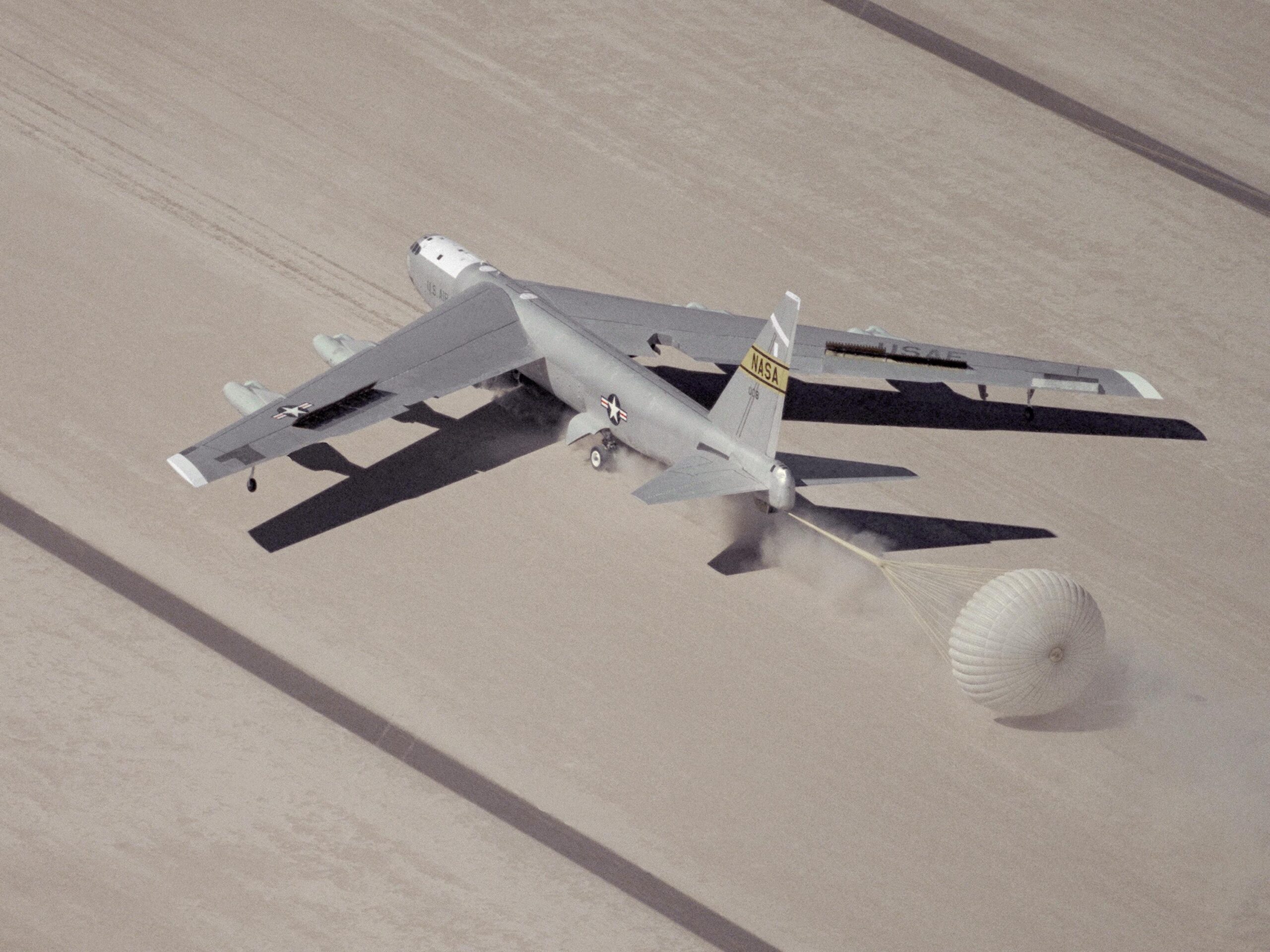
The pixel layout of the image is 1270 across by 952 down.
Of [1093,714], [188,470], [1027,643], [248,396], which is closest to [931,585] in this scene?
[1093,714]

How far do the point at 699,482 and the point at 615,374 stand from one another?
181 inches

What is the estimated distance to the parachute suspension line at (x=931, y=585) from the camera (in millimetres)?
34469

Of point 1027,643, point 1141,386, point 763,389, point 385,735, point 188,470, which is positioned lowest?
point 385,735

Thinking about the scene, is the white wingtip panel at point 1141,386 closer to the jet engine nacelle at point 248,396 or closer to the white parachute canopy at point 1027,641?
the white parachute canopy at point 1027,641

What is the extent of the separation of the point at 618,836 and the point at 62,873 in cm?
1085

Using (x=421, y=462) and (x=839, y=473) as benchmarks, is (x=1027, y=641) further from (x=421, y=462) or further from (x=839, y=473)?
(x=421, y=462)

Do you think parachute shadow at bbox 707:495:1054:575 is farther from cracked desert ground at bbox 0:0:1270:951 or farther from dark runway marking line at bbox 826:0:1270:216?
dark runway marking line at bbox 826:0:1270:216

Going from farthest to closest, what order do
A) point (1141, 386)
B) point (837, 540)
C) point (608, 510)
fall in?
point (1141, 386)
point (608, 510)
point (837, 540)

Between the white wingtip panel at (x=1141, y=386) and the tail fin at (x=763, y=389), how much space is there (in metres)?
12.4

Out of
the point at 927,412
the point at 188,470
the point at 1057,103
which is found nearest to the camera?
the point at 188,470

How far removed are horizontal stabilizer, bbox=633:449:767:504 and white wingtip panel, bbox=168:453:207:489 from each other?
9.58 meters

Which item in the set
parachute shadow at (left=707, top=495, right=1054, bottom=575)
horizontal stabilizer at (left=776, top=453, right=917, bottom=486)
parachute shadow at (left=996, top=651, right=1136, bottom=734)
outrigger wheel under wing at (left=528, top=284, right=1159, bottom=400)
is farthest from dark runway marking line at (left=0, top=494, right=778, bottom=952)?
outrigger wheel under wing at (left=528, top=284, right=1159, bottom=400)

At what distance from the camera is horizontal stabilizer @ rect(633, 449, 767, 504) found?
31.8 meters

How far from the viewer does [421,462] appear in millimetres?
37219
